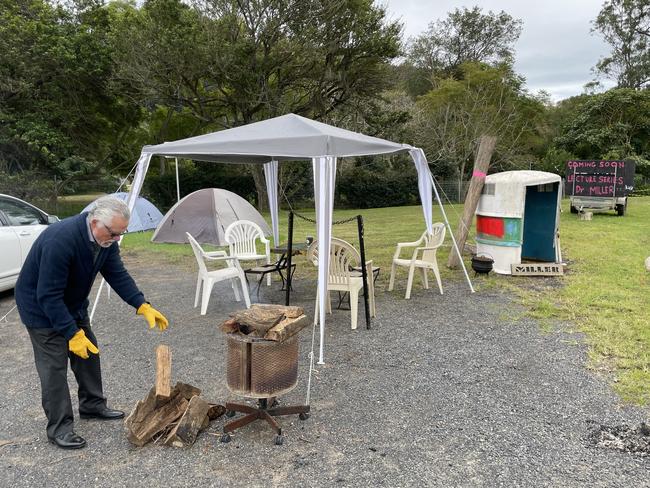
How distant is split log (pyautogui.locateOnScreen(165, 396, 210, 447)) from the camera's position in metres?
2.82

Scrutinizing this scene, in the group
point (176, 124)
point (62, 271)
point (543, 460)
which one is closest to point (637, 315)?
point (543, 460)

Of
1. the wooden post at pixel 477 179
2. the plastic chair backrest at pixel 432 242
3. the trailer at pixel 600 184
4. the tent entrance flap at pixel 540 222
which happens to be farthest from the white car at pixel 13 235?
the trailer at pixel 600 184

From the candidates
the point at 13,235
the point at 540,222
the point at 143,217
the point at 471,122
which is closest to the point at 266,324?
the point at 13,235

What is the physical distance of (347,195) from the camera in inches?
925

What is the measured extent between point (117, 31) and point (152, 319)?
1557cm

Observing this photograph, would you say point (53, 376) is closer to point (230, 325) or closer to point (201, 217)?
point (230, 325)

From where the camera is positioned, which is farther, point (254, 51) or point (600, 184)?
point (254, 51)

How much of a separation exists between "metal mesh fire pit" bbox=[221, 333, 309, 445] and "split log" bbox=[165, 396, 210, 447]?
16 centimetres

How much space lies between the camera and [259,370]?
9.32ft

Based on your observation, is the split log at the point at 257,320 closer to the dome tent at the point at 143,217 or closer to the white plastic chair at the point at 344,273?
the white plastic chair at the point at 344,273

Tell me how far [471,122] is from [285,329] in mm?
22202

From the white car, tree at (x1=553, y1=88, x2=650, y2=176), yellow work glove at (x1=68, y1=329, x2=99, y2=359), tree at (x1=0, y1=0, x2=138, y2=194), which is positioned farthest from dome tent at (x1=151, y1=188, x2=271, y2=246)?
tree at (x1=553, y1=88, x2=650, y2=176)

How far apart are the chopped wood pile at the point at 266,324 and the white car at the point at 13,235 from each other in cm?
389

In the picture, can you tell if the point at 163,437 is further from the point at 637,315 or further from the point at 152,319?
the point at 637,315
